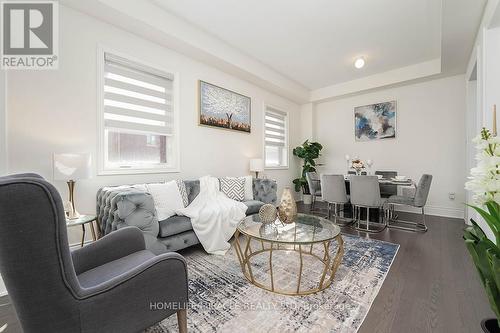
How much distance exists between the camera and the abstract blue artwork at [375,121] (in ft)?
16.1

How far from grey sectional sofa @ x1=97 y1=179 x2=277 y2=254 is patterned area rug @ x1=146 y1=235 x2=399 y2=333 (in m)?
0.31

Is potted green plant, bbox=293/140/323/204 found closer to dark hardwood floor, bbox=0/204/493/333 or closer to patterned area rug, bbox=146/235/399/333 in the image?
dark hardwood floor, bbox=0/204/493/333

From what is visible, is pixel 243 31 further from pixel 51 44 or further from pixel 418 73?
pixel 418 73

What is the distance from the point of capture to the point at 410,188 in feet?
14.5

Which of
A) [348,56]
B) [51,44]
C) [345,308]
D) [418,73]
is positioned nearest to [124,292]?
[345,308]

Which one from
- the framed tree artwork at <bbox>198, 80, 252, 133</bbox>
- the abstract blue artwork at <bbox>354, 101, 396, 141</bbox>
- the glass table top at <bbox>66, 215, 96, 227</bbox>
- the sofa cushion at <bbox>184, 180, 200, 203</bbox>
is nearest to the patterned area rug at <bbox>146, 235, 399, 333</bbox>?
the sofa cushion at <bbox>184, 180, 200, 203</bbox>

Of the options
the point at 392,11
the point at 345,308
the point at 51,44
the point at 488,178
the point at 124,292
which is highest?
the point at 392,11

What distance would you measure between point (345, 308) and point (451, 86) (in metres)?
4.89

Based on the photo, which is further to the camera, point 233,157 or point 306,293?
point 233,157

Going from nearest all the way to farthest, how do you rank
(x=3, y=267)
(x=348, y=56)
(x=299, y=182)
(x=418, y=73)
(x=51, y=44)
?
(x=3, y=267), (x=51, y=44), (x=348, y=56), (x=418, y=73), (x=299, y=182)

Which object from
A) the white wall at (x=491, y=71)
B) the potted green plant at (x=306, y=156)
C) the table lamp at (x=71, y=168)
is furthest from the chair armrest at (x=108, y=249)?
the potted green plant at (x=306, y=156)

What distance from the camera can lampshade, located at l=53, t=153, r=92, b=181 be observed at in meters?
2.03

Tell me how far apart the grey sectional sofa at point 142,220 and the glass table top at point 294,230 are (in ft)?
2.49

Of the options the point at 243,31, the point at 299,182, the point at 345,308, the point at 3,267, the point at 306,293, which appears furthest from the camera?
the point at 299,182
